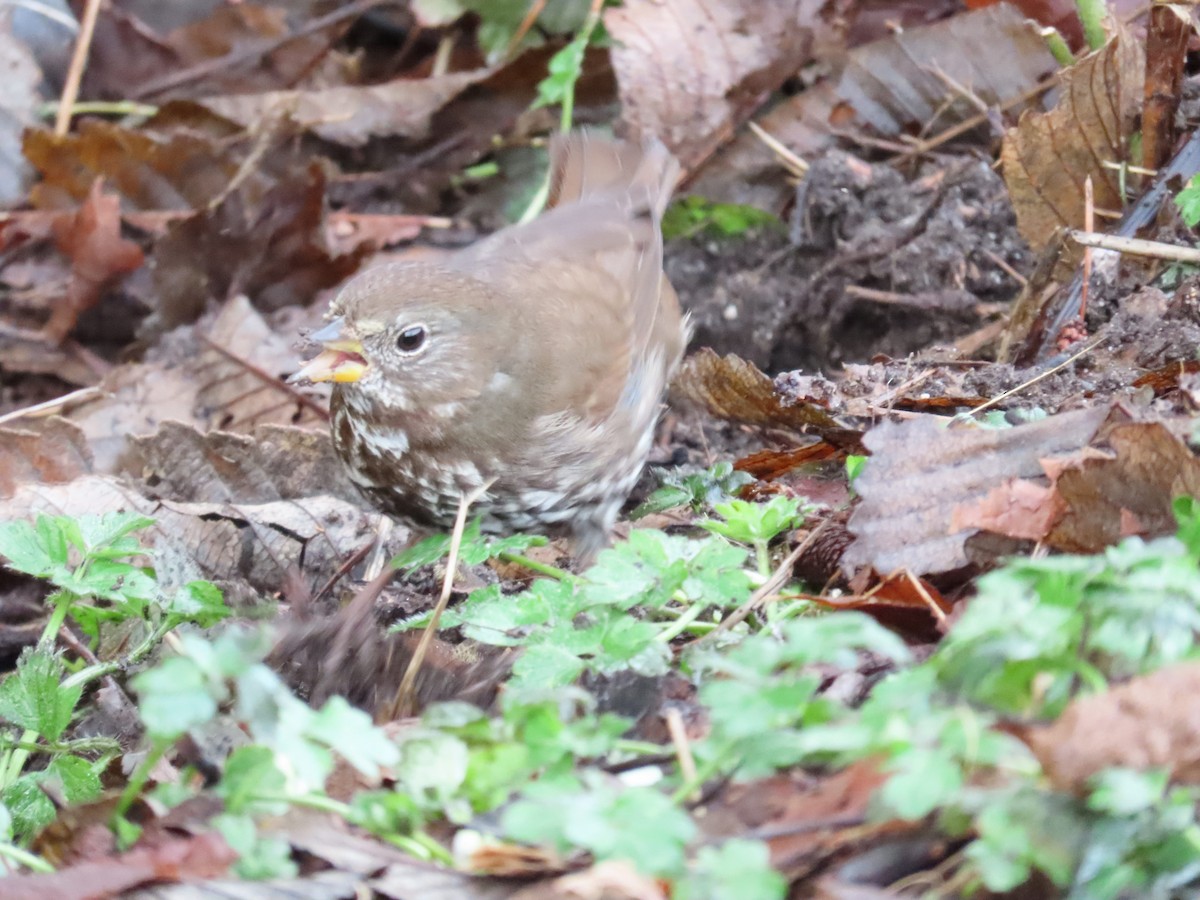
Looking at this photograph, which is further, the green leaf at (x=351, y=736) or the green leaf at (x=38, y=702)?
the green leaf at (x=38, y=702)

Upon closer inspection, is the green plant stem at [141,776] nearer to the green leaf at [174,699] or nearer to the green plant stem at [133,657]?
the green leaf at [174,699]

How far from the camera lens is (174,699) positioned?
1473 mm

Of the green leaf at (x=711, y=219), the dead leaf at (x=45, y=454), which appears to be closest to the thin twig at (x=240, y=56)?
the green leaf at (x=711, y=219)

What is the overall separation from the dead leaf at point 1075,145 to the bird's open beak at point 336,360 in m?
1.72

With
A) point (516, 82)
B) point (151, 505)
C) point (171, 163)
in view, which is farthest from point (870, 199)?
point (171, 163)

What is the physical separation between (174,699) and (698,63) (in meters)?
3.71

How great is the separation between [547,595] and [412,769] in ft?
1.96

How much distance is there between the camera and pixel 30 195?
513 centimetres

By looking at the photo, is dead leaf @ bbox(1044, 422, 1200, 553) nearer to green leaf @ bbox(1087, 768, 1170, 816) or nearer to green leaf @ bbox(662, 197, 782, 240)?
green leaf @ bbox(1087, 768, 1170, 816)

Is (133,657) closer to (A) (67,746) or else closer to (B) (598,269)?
(A) (67,746)

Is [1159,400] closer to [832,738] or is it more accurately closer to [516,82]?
[832,738]

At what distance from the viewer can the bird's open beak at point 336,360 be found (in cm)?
292

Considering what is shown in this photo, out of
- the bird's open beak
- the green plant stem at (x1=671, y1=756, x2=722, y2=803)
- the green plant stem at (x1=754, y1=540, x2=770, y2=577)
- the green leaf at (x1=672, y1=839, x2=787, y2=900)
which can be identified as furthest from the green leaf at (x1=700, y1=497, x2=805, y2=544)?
the bird's open beak

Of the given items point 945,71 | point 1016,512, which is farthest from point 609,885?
point 945,71
